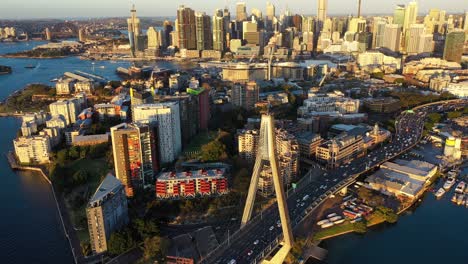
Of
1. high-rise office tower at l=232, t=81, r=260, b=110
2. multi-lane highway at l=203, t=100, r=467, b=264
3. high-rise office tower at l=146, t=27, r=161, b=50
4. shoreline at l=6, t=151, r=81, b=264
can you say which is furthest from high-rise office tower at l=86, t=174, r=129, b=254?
high-rise office tower at l=146, t=27, r=161, b=50

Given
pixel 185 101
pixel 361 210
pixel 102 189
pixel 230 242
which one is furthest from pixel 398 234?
pixel 185 101

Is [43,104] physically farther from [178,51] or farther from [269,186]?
[178,51]

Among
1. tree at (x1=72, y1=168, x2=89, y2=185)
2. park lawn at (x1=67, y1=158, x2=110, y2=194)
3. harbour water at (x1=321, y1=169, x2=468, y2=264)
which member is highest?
tree at (x1=72, y1=168, x2=89, y2=185)

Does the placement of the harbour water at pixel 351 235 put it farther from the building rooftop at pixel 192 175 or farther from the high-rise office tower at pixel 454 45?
the high-rise office tower at pixel 454 45

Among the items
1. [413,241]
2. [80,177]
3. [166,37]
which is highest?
[166,37]

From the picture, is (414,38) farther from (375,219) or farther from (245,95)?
(375,219)

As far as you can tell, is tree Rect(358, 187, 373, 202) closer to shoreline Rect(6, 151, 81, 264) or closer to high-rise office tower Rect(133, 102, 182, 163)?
high-rise office tower Rect(133, 102, 182, 163)

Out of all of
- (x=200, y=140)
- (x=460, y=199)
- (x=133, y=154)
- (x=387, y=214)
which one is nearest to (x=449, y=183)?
(x=460, y=199)
